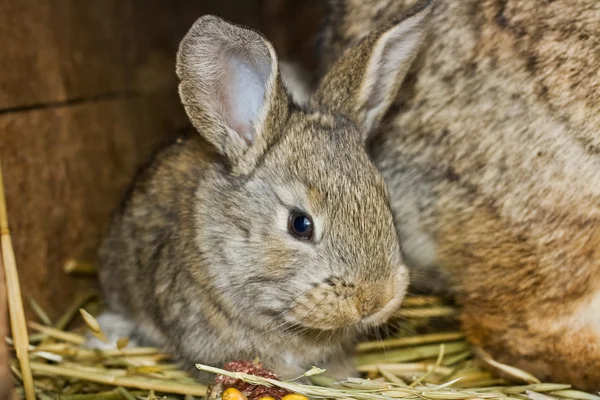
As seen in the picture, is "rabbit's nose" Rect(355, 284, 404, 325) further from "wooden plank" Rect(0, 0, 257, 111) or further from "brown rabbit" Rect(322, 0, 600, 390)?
"wooden plank" Rect(0, 0, 257, 111)

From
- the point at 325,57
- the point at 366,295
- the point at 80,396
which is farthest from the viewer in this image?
the point at 325,57

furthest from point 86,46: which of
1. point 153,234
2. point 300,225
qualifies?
point 300,225

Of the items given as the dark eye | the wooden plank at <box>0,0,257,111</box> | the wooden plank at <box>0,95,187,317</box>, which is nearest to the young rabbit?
the dark eye

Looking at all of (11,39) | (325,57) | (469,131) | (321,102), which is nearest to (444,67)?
(469,131)

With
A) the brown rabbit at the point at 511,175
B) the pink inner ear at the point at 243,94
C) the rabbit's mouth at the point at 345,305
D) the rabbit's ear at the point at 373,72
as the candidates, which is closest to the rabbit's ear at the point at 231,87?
the pink inner ear at the point at 243,94

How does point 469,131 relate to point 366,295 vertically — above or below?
above

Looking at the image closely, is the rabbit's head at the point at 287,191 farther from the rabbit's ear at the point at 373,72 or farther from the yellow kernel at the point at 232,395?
the yellow kernel at the point at 232,395

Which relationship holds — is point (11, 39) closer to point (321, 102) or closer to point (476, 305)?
point (321, 102)

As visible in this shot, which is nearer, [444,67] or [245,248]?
[245,248]
